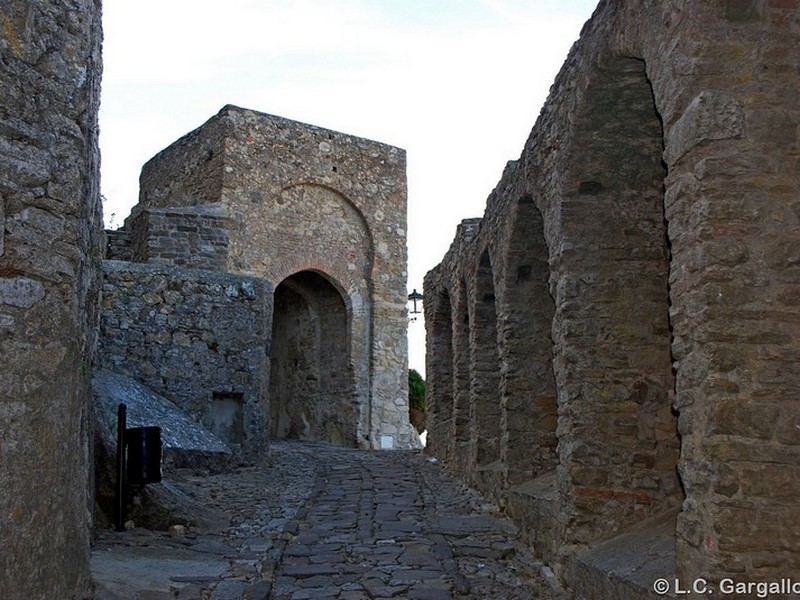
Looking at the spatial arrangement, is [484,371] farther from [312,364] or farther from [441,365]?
[312,364]

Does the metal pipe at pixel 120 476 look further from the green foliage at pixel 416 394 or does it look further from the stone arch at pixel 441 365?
the green foliage at pixel 416 394

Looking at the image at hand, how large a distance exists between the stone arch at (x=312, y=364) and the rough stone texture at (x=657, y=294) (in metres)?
7.94

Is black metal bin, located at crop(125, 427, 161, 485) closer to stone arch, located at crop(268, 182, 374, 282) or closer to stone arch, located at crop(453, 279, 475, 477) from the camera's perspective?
stone arch, located at crop(453, 279, 475, 477)

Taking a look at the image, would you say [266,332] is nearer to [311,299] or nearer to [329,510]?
[329,510]

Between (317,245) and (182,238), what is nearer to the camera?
(182,238)

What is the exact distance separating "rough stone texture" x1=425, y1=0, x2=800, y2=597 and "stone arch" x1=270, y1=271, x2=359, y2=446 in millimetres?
7942

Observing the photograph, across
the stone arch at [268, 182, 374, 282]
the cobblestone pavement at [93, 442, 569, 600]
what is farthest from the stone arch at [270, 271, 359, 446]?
the cobblestone pavement at [93, 442, 569, 600]

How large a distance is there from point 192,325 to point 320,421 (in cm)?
773

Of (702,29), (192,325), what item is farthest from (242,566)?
(192,325)

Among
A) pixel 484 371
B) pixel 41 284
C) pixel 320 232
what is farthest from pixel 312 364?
pixel 41 284

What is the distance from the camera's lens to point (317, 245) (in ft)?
57.2

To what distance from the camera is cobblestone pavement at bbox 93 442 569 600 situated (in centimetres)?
488

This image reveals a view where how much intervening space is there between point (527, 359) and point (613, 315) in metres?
2.45

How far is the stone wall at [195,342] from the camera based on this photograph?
1040 centimetres
